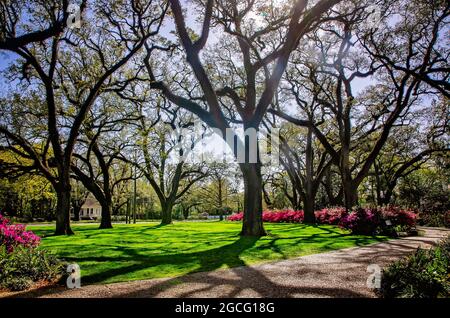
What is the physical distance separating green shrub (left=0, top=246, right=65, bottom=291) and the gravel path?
0.51 meters

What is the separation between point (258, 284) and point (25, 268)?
4.55 meters

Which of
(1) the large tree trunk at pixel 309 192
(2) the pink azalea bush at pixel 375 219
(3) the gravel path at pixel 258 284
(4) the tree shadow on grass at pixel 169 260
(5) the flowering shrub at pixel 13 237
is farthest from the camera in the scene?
(1) the large tree trunk at pixel 309 192

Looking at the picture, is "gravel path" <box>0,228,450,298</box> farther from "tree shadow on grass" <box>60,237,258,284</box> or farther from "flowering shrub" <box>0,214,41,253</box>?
"flowering shrub" <box>0,214,41,253</box>

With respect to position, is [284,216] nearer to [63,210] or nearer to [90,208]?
[63,210]

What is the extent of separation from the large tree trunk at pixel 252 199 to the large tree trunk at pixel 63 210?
29.7 ft

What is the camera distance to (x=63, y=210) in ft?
51.4

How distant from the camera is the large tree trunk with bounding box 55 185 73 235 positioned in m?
15.5

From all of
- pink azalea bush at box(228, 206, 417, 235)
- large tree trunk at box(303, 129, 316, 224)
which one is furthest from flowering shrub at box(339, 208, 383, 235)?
large tree trunk at box(303, 129, 316, 224)

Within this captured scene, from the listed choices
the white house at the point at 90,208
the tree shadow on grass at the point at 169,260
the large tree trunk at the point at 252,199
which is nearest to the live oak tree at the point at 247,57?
the large tree trunk at the point at 252,199

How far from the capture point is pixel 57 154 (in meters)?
15.6

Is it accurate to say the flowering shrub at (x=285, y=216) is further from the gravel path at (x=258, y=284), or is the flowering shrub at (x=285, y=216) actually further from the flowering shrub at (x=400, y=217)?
the gravel path at (x=258, y=284)

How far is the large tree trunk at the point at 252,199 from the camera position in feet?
43.7
